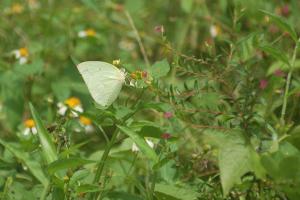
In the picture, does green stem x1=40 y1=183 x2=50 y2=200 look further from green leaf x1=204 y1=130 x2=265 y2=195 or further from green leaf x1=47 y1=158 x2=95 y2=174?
green leaf x1=204 y1=130 x2=265 y2=195

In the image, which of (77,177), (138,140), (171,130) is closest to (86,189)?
(77,177)

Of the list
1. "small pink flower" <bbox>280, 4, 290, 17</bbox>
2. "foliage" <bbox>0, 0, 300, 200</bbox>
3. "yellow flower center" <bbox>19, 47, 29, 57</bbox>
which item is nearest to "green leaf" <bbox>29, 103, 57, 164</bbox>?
"foliage" <bbox>0, 0, 300, 200</bbox>

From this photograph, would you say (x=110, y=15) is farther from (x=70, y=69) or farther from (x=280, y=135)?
(x=280, y=135)

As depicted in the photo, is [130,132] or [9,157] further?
[9,157]

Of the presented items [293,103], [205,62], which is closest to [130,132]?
[205,62]


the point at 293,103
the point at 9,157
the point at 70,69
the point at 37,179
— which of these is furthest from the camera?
the point at 70,69

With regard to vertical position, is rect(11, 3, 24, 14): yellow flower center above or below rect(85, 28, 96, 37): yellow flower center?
above

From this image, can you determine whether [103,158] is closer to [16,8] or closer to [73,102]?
[73,102]

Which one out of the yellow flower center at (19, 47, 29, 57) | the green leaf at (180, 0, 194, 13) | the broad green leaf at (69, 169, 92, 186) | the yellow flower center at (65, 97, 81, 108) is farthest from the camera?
the green leaf at (180, 0, 194, 13)
